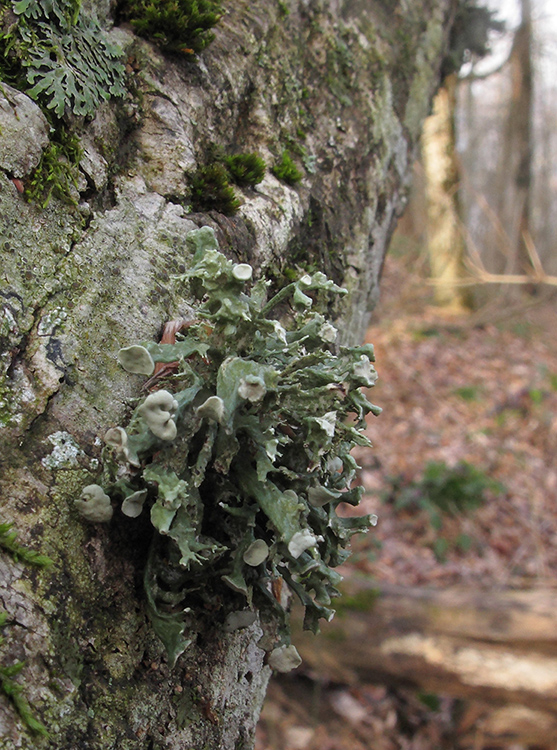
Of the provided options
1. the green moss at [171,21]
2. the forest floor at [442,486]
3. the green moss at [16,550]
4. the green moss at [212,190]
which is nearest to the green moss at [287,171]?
the green moss at [212,190]

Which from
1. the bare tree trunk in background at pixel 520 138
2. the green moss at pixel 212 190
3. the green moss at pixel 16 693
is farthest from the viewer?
the bare tree trunk in background at pixel 520 138

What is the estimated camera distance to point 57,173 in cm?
119

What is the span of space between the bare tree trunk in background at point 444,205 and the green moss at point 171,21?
8.78 m

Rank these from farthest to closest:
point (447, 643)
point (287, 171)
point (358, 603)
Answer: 1. point (358, 603)
2. point (447, 643)
3. point (287, 171)

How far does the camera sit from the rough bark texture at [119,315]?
3.24 feet

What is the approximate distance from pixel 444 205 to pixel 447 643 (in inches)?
332

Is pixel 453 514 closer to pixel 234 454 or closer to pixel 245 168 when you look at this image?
pixel 245 168

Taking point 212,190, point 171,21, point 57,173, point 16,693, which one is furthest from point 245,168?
point 16,693

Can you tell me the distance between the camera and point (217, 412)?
99cm

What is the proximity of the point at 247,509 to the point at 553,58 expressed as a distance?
14396 millimetres

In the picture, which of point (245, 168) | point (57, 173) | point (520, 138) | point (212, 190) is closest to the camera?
point (57, 173)

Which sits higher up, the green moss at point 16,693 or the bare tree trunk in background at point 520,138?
the bare tree trunk in background at point 520,138

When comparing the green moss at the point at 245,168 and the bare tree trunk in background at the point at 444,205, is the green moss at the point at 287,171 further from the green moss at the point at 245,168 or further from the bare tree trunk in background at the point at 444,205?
the bare tree trunk in background at the point at 444,205

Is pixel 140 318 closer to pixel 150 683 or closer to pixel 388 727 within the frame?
pixel 150 683
